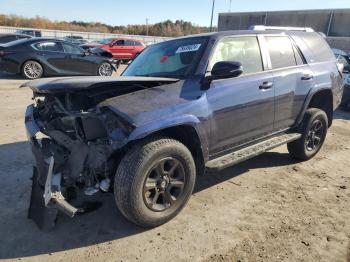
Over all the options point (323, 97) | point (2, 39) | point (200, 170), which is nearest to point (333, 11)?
point (2, 39)

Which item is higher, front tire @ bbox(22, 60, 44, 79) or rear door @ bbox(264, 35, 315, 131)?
rear door @ bbox(264, 35, 315, 131)

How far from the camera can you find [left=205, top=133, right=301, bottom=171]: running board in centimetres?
401

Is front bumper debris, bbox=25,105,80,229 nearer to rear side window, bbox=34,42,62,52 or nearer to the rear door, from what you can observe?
the rear door

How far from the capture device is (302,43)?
539 cm

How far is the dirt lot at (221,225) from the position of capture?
10.7ft

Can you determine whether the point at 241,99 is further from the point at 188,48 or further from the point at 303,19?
the point at 303,19

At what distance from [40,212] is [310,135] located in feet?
13.3

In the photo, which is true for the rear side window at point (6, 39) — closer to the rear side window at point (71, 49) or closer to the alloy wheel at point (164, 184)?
the rear side window at point (71, 49)

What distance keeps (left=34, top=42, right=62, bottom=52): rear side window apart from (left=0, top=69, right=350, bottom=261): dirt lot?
8428 mm

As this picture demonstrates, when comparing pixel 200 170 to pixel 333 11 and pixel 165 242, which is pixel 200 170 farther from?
pixel 333 11

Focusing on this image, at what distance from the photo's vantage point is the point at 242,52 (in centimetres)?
448

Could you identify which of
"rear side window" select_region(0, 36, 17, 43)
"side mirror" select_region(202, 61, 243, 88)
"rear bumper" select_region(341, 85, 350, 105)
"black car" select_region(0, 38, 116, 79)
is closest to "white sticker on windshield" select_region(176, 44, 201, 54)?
"side mirror" select_region(202, 61, 243, 88)

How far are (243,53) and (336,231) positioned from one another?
90.8 inches

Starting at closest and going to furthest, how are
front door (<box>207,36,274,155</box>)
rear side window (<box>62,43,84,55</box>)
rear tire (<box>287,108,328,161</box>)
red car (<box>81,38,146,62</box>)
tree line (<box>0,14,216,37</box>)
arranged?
front door (<box>207,36,274,155</box>) → rear tire (<box>287,108,328,161</box>) → rear side window (<box>62,43,84,55</box>) → red car (<box>81,38,146,62</box>) → tree line (<box>0,14,216,37</box>)
